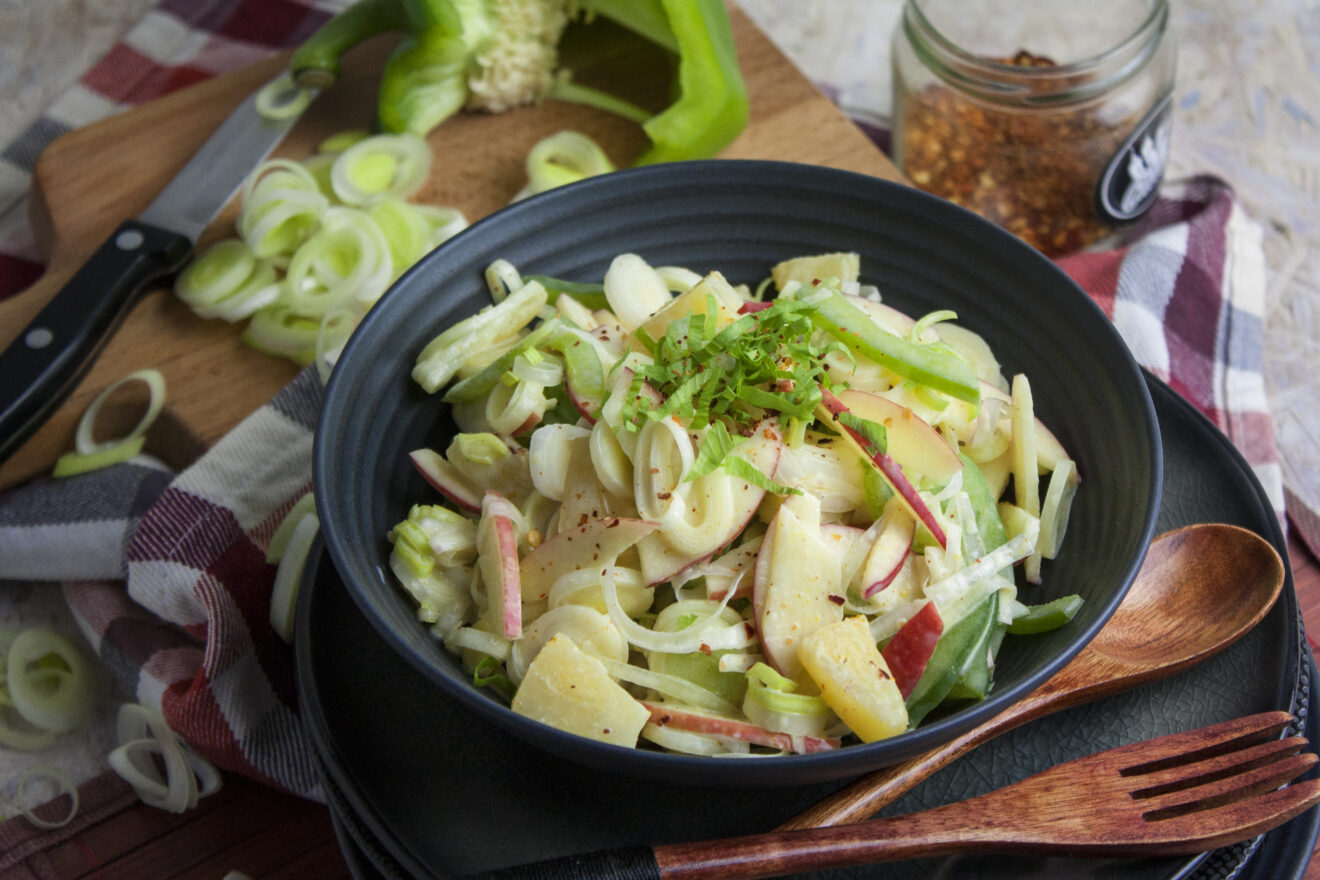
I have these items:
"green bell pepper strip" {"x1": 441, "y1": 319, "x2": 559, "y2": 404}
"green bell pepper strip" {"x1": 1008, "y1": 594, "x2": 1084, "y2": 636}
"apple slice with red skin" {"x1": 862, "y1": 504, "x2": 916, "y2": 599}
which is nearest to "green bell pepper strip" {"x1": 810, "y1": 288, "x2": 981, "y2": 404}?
"apple slice with red skin" {"x1": 862, "y1": 504, "x2": 916, "y2": 599}

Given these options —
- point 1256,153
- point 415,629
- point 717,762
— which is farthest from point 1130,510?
point 1256,153

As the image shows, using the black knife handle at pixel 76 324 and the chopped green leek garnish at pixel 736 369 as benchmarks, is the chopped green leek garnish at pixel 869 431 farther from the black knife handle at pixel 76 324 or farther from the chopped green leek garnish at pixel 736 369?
the black knife handle at pixel 76 324

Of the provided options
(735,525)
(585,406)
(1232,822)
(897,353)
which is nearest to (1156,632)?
(1232,822)

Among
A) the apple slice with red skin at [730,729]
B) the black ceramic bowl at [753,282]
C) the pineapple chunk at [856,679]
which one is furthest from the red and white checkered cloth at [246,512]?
the pineapple chunk at [856,679]

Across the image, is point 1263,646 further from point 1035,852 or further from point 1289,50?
point 1289,50

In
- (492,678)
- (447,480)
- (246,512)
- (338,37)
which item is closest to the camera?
(492,678)

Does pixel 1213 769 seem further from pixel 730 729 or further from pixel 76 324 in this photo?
pixel 76 324

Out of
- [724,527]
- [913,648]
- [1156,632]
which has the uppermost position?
[724,527]
